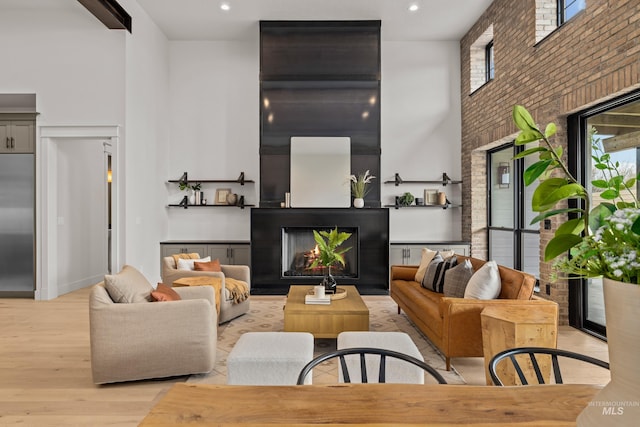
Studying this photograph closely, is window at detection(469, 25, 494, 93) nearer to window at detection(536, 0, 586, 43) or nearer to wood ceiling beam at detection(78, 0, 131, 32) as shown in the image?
window at detection(536, 0, 586, 43)

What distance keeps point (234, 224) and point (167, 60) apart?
10.0 feet

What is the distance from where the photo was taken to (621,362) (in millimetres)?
743

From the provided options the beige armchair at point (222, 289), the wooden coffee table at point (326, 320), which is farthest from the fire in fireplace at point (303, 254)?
the wooden coffee table at point (326, 320)

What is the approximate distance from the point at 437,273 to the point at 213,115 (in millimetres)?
4757

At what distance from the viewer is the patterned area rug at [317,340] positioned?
9.92ft

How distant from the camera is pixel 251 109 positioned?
702 cm

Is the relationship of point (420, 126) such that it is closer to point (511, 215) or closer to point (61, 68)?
point (511, 215)

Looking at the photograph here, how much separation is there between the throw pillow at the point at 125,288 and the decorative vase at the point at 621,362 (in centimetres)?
294

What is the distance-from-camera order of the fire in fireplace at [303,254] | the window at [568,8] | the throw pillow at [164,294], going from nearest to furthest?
the throw pillow at [164,294] → the window at [568,8] → the fire in fireplace at [303,254]

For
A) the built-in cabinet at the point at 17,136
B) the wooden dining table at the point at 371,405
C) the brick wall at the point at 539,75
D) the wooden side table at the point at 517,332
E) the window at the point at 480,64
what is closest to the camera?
the wooden dining table at the point at 371,405

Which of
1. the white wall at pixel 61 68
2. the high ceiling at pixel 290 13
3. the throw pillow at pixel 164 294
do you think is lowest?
the throw pillow at pixel 164 294

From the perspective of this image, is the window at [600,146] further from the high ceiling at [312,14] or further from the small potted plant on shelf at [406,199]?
the small potted plant on shelf at [406,199]

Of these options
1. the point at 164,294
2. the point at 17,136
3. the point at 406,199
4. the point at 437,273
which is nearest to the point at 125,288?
the point at 164,294

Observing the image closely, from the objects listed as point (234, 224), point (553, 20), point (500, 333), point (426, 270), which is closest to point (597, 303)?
point (426, 270)
